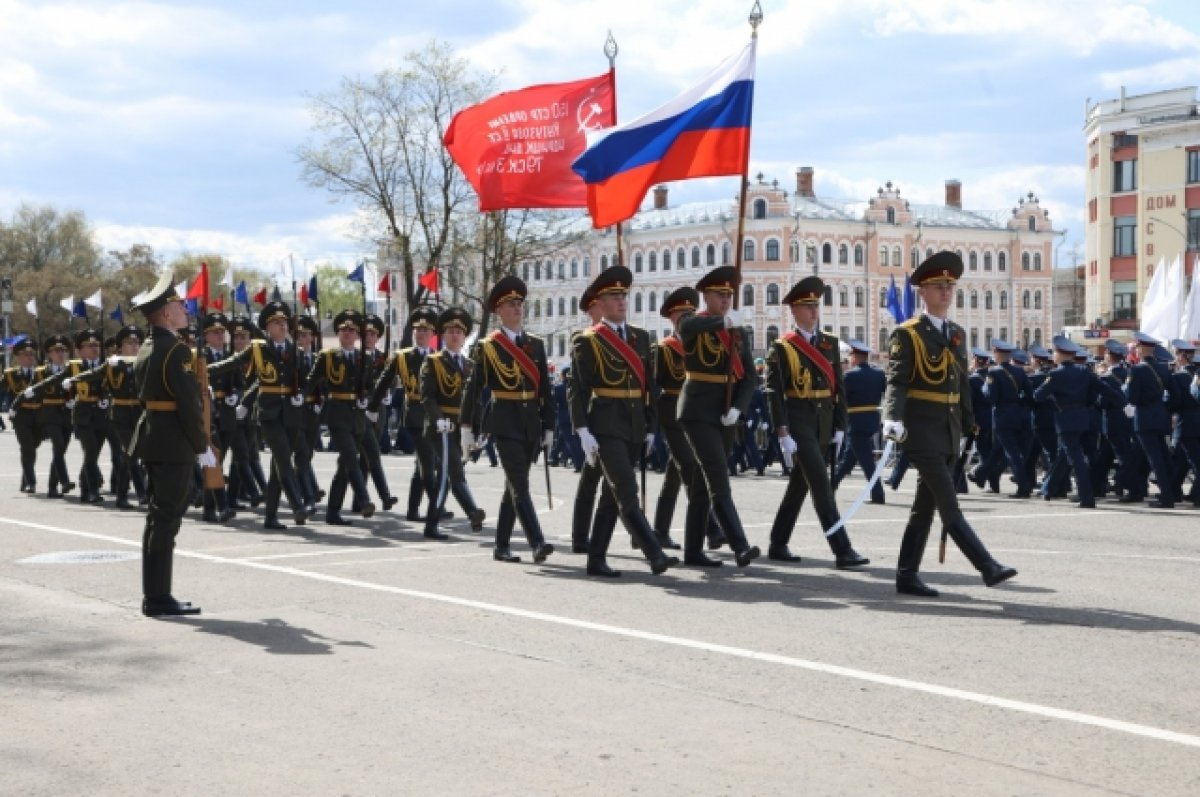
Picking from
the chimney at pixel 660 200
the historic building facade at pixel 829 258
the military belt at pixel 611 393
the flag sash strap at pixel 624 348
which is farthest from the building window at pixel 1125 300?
the military belt at pixel 611 393

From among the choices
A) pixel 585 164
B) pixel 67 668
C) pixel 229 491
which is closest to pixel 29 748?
pixel 67 668

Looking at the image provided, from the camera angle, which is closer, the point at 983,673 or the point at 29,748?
the point at 29,748

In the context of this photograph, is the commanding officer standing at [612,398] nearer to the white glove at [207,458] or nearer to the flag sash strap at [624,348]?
the flag sash strap at [624,348]

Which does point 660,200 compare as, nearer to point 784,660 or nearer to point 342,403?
point 342,403

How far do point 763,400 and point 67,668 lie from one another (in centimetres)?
1771

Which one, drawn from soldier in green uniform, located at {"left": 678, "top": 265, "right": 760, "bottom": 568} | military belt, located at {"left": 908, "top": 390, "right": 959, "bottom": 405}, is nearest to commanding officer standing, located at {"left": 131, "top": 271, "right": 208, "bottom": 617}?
soldier in green uniform, located at {"left": 678, "top": 265, "right": 760, "bottom": 568}

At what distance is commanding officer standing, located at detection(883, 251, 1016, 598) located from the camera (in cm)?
973

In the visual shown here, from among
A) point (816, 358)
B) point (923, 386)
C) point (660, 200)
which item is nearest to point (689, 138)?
point (816, 358)

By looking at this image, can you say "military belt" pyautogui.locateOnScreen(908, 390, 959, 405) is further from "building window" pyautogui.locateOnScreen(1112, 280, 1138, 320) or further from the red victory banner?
"building window" pyautogui.locateOnScreen(1112, 280, 1138, 320)

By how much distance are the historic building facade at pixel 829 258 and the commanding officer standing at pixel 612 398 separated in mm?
90717

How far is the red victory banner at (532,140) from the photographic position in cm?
1577

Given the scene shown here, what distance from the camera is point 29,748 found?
6133 mm

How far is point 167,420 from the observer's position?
9773 millimetres

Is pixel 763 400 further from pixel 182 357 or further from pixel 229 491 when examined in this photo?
pixel 182 357
